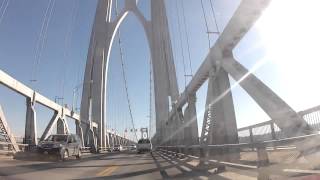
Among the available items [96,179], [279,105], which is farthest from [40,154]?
[279,105]

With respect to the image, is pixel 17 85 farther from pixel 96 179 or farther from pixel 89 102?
pixel 89 102

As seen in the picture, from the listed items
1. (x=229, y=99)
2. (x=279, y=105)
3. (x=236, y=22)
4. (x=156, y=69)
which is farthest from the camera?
(x=156, y=69)

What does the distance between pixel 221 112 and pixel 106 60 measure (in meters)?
59.6

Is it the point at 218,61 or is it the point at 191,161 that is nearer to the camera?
the point at 218,61

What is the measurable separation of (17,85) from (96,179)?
66.5 ft

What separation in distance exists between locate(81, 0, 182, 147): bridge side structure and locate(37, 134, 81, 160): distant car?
31343 millimetres

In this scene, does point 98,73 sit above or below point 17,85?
above

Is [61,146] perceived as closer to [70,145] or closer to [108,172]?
[70,145]

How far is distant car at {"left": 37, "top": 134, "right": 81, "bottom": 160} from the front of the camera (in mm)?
28531

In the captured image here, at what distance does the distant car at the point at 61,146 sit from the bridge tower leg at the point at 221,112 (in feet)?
49.6

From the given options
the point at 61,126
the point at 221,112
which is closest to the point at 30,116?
the point at 61,126

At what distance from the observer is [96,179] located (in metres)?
13.1

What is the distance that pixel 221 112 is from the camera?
593 inches

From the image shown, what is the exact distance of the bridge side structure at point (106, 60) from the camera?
66.7 meters
